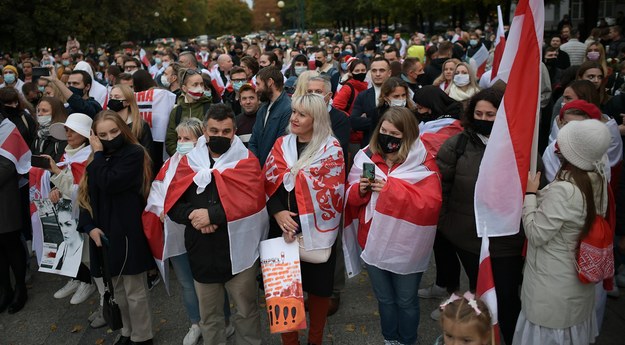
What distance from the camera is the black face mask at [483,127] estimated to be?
352 centimetres

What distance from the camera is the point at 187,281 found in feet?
13.8

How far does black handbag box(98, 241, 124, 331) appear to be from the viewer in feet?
13.3

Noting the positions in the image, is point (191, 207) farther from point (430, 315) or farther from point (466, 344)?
point (430, 315)

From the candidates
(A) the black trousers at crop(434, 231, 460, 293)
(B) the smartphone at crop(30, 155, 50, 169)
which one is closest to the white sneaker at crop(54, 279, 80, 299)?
(B) the smartphone at crop(30, 155, 50, 169)

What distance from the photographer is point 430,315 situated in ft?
15.2

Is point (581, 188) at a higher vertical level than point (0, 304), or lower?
higher

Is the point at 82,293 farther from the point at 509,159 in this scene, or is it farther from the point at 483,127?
the point at 509,159

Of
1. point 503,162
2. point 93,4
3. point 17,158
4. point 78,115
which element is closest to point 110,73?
point 17,158

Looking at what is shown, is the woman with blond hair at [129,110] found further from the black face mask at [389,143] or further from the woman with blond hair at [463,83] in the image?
the woman with blond hair at [463,83]

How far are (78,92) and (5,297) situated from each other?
271cm

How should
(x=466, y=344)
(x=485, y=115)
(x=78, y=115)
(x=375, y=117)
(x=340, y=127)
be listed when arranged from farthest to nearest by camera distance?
1. (x=375, y=117)
2. (x=340, y=127)
3. (x=78, y=115)
4. (x=485, y=115)
5. (x=466, y=344)

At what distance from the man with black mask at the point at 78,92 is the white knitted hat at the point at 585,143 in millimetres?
5037

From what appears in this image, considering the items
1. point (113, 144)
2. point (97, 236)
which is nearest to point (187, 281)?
point (97, 236)

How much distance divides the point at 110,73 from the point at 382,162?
7.60 m
